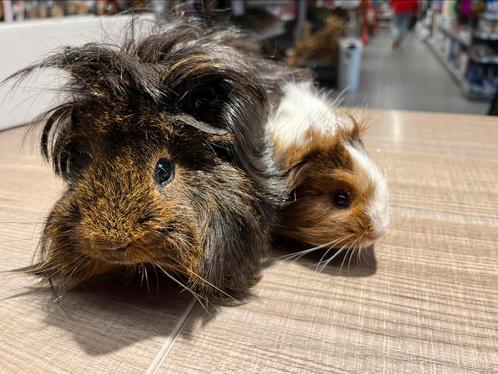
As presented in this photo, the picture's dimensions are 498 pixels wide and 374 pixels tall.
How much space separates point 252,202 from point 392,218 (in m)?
0.47

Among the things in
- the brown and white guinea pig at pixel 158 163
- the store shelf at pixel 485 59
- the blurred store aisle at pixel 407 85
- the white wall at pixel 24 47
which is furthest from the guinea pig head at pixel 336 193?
the store shelf at pixel 485 59

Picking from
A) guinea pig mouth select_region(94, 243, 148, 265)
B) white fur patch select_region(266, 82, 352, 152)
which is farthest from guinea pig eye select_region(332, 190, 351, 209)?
guinea pig mouth select_region(94, 243, 148, 265)

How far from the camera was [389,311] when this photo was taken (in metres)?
0.69

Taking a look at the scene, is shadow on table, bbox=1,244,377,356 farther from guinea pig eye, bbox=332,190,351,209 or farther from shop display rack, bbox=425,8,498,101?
shop display rack, bbox=425,8,498,101

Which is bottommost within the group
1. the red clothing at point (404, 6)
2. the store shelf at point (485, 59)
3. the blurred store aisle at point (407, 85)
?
the blurred store aisle at point (407, 85)

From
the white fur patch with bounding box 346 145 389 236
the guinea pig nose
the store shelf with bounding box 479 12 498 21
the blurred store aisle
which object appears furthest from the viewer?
the blurred store aisle

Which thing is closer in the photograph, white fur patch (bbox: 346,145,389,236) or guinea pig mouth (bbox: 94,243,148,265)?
guinea pig mouth (bbox: 94,243,148,265)

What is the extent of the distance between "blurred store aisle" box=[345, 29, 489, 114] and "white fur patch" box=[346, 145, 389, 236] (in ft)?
5.12

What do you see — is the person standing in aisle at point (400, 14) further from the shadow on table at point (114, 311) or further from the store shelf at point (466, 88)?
the shadow on table at point (114, 311)

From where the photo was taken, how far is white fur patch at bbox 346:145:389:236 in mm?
750

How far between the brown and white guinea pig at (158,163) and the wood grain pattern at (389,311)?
0.09m

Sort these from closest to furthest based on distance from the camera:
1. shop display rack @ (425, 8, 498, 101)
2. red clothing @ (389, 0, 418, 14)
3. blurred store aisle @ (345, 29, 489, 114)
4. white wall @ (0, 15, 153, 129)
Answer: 1. white wall @ (0, 15, 153, 129)
2. shop display rack @ (425, 8, 498, 101)
3. blurred store aisle @ (345, 29, 489, 114)
4. red clothing @ (389, 0, 418, 14)

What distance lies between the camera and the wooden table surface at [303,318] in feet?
1.93

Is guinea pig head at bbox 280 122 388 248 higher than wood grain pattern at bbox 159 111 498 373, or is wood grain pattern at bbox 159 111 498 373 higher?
guinea pig head at bbox 280 122 388 248
